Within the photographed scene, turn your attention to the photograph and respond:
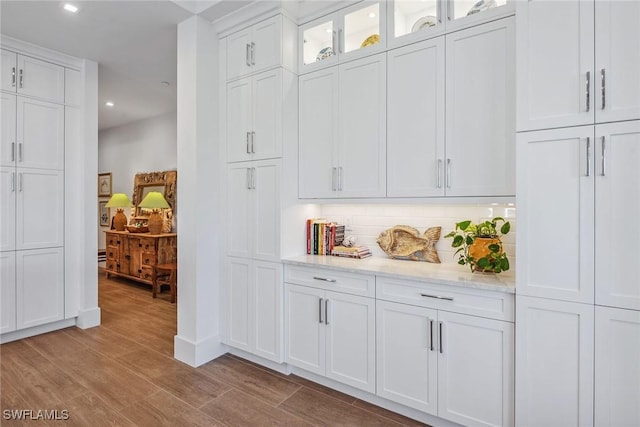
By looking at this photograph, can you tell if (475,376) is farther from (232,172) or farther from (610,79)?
(232,172)

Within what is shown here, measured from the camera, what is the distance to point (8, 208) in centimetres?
317

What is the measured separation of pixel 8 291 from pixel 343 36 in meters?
3.79

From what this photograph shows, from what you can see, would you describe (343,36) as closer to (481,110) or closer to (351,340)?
(481,110)

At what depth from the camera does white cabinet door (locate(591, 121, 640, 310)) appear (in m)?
1.43

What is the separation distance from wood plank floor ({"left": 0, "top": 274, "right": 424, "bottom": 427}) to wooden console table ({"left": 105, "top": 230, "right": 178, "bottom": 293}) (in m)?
1.80

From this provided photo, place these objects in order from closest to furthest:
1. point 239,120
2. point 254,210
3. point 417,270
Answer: point 417,270 < point 254,210 < point 239,120

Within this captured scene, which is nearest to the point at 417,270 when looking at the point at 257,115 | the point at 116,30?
the point at 257,115

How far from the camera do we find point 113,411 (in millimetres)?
2141

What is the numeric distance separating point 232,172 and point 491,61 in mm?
2031

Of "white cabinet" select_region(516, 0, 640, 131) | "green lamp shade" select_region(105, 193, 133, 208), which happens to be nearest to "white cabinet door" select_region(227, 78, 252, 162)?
"white cabinet" select_region(516, 0, 640, 131)

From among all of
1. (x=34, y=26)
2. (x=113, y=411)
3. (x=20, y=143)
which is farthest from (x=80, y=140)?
(x=113, y=411)

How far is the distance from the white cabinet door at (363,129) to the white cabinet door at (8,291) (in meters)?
3.20

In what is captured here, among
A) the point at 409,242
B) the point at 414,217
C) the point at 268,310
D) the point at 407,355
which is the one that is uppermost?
the point at 414,217

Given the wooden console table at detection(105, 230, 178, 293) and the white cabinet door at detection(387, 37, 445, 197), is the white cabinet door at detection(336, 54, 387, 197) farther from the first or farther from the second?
the wooden console table at detection(105, 230, 178, 293)
